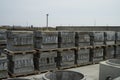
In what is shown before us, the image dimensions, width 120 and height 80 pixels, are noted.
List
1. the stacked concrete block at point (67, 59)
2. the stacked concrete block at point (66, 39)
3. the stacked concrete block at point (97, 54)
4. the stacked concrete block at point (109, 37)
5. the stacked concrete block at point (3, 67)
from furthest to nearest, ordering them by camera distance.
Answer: the stacked concrete block at point (109, 37) < the stacked concrete block at point (97, 54) < the stacked concrete block at point (67, 59) < the stacked concrete block at point (66, 39) < the stacked concrete block at point (3, 67)

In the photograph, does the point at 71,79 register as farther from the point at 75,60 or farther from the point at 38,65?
the point at 75,60

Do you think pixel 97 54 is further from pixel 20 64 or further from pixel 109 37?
pixel 20 64

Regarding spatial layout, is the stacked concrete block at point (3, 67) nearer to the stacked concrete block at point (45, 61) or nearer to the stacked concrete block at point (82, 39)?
the stacked concrete block at point (45, 61)

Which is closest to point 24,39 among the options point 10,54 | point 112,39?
point 10,54

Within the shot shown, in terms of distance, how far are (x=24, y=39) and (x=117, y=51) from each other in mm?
7394

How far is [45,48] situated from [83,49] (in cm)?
271

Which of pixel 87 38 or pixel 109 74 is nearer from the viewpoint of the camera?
pixel 109 74

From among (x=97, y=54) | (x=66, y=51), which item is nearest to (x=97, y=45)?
(x=97, y=54)

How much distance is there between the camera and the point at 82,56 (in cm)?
994

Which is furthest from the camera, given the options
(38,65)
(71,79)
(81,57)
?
(81,57)

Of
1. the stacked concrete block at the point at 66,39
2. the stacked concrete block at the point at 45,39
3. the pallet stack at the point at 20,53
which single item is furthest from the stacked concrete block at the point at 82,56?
the pallet stack at the point at 20,53

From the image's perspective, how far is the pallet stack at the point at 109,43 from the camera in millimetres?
11304

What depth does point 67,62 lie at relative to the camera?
9.17m

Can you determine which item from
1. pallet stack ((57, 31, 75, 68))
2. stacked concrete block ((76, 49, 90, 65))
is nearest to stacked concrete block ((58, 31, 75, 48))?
pallet stack ((57, 31, 75, 68))
